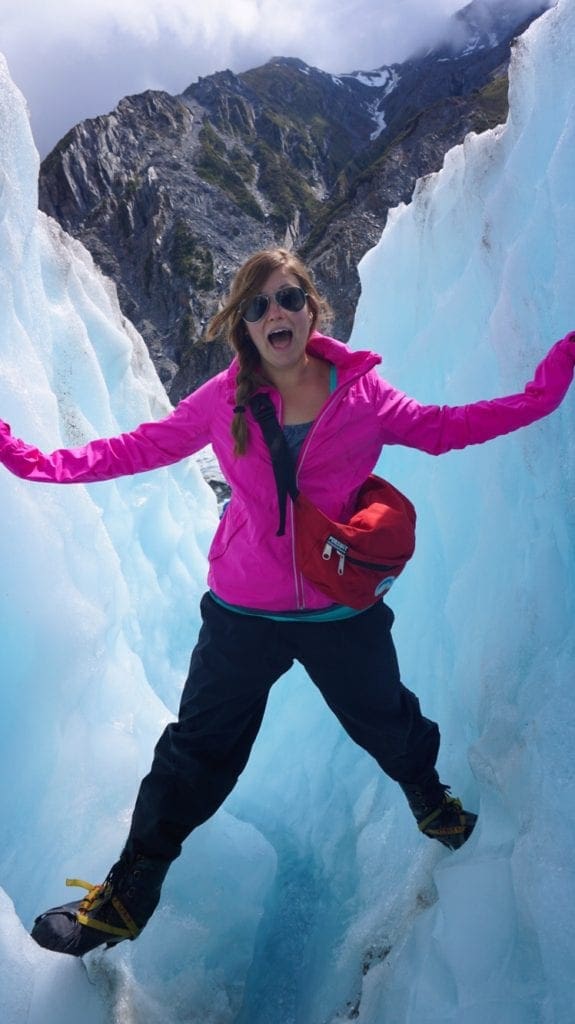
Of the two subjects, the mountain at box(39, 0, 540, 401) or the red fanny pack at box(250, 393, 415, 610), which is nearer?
the red fanny pack at box(250, 393, 415, 610)

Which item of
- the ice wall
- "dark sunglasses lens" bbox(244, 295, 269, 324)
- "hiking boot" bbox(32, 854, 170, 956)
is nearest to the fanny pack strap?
"dark sunglasses lens" bbox(244, 295, 269, 324)

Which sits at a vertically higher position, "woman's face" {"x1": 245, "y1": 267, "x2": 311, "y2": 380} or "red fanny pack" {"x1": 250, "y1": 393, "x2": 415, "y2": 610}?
"woman's face" {"x1": 245, "y1": 267, "x2": 311, "y2": 380}

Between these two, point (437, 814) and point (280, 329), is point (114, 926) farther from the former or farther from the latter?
point (280, 329)

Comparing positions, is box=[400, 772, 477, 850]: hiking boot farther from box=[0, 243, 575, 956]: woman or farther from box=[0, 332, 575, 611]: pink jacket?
box=[0, 332, 575, 611]: pink jacket

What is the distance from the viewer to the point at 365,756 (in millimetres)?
3518

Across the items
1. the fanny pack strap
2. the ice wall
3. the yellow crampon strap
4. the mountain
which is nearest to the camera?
the ice wall

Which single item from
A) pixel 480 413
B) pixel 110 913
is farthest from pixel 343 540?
pixel 110 913

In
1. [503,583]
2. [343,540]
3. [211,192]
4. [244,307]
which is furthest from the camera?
[211,192]

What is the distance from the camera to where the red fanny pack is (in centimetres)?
187

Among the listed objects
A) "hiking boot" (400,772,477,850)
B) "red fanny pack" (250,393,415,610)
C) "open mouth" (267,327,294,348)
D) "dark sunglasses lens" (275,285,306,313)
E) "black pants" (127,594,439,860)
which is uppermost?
"dark sunglasses lens" (275,285,306,313)

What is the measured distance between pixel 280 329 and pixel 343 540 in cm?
67

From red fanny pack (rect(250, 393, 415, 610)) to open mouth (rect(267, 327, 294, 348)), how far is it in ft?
0.59

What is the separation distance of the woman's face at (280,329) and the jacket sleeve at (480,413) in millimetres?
302

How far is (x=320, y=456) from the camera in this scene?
1.99 m
